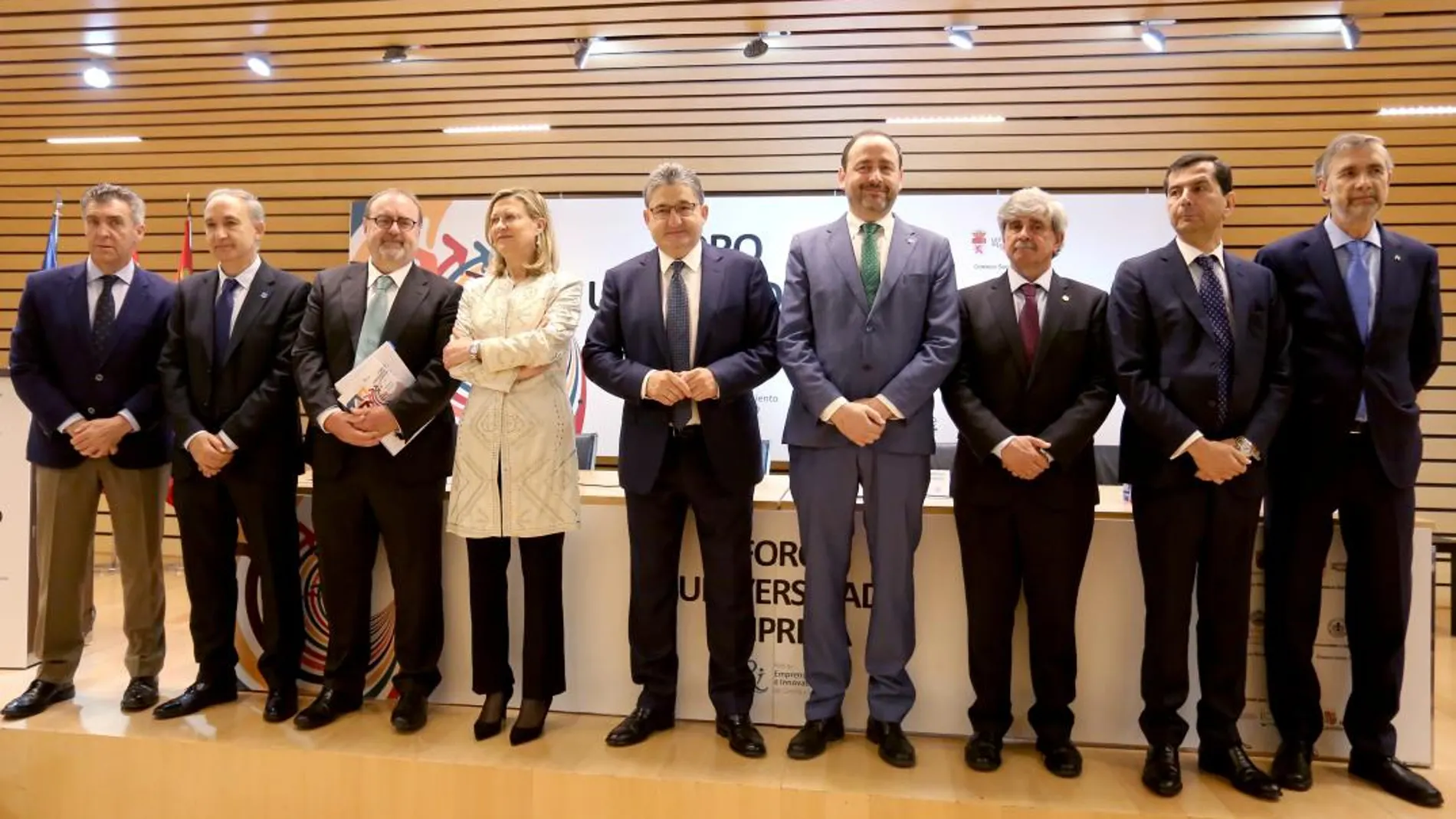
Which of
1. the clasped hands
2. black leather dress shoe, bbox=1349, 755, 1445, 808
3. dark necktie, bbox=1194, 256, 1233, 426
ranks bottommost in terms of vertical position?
black leather dress shoe, bbox=1349, 755, 1445, 808

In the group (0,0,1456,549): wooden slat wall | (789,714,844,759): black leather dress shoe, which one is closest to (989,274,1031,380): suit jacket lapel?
(789,714,844,759): black leather dress shoe

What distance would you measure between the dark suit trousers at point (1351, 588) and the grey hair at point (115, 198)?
13.4 feet

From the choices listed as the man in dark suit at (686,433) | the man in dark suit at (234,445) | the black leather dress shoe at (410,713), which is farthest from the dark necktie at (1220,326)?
the man in dark suit at (234,445)

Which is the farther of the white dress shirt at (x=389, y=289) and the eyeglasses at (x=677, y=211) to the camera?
the white dress shirt at (x=389, y=289)

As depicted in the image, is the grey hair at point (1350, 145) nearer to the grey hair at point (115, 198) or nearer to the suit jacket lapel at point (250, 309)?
the suit jacket lapel at point (250, 309)

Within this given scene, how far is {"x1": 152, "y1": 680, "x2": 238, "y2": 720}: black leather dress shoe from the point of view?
9.25 ft

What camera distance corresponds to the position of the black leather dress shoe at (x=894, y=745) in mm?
2461

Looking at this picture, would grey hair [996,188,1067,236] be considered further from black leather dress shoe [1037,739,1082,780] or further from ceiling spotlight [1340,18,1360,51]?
ceiling spotlight [1340,18,1360,51]

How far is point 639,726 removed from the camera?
104 inches

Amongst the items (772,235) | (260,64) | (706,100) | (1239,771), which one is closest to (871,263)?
(1239,771)

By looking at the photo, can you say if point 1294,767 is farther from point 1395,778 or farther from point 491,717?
point 491,717

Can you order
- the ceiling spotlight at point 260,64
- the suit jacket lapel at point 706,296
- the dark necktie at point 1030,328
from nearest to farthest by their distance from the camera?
the dark necktie at point 1030,328
the suit jacket lapel at point 706,296
the ceiling spotlight at point 260,64

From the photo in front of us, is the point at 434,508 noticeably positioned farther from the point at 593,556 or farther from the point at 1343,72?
the point at 1343,72

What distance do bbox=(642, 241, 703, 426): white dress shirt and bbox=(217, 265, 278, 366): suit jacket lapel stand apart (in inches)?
57.1
